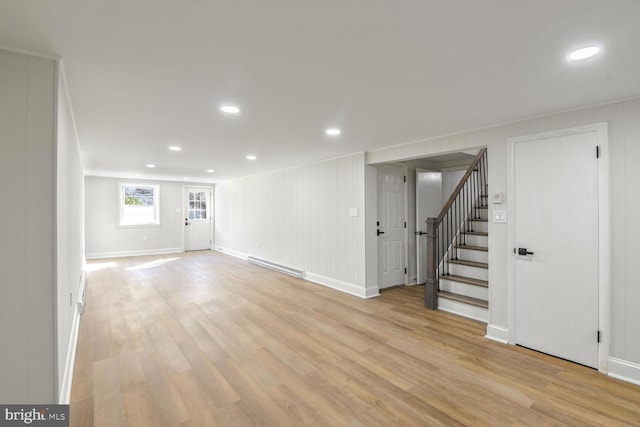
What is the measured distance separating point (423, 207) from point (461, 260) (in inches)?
52.3

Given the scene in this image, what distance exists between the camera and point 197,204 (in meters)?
10.0

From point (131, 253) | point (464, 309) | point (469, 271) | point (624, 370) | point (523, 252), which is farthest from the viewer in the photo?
point (131, 253)

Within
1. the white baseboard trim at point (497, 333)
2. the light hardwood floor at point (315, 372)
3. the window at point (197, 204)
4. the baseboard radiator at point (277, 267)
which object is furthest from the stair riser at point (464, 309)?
the window at point (197, 204)

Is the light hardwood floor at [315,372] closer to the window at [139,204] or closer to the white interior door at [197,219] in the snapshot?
the window at [139,204]

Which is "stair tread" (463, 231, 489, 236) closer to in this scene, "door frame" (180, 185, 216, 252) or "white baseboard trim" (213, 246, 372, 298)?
"white baseboard trim" (213, 246, 372, 298)

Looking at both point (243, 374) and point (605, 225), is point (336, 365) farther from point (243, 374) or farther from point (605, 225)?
point (605, 225)

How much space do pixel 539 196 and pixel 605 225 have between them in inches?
22.1

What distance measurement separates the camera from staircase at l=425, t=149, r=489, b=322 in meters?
3.93

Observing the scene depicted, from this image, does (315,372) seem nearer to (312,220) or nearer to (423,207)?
(312,220)

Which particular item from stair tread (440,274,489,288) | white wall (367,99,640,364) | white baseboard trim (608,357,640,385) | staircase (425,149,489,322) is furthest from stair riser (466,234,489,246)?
white baseboard trim (608,357,640,385)

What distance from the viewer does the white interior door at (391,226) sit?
5.06 metres

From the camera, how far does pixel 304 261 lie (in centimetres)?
598

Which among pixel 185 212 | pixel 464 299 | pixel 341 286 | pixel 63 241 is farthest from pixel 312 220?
pixel 185 212

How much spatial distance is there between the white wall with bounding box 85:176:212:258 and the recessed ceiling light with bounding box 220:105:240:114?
7500mm
